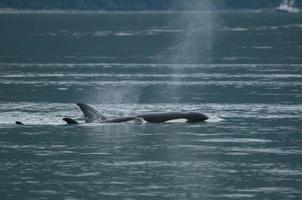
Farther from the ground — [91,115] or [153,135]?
[91,115]

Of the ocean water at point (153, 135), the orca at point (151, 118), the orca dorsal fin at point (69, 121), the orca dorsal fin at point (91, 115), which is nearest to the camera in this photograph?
the ocean water at point (153, 135)

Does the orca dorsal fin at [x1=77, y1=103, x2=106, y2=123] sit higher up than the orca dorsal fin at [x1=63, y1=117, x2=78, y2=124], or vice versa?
the orca dorsal fin at [x1=77, y1=103, x2=106, y2=123]

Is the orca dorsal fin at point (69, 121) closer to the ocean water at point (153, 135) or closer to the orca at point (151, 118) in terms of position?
the orca at point (151, 118)

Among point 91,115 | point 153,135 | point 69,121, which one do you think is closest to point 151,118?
point 91,115

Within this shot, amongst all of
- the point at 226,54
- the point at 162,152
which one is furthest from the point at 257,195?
the point at 226,54

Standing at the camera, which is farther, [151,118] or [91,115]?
[151,118]

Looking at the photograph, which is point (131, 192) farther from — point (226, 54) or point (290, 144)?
point (226, 54)

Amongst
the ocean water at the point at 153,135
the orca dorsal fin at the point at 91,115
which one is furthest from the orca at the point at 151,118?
the ocean water at the point at 153,135

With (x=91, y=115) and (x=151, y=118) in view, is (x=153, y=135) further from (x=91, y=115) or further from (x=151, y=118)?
(x=91, y=115)

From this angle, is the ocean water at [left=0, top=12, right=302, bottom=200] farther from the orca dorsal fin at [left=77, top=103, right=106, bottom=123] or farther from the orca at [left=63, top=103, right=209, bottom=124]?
the orca dorsal fin at [left=77, top=103, right=106, bottom=123]

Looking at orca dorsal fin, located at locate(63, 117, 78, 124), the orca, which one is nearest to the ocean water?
the orca

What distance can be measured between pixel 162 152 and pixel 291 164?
5.47 m

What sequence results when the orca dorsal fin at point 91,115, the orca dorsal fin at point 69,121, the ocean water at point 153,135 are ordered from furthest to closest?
the orca dorsal fin at point 69,121
the orca dorsal fin at point 91,115
the ocean water at point 153,135

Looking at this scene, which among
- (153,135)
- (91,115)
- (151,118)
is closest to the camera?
(153,135)
